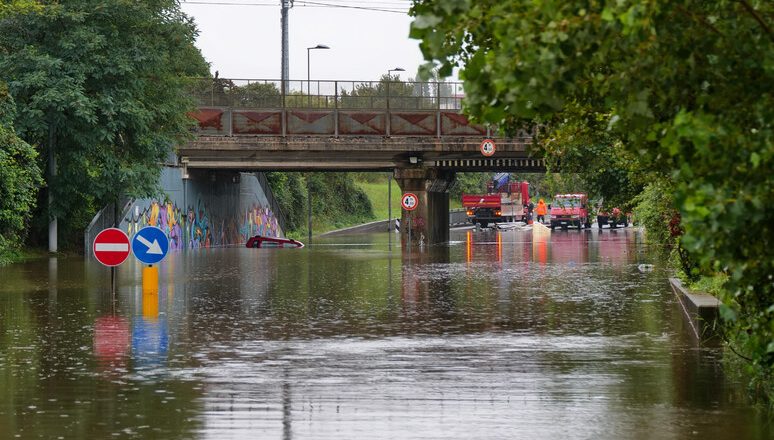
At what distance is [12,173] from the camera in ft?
Answer: 129

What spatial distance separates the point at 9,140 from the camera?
3931 centimetres

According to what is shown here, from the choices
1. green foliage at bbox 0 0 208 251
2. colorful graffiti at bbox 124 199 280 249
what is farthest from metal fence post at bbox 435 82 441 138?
green foliage at bbox 0 0 208 251

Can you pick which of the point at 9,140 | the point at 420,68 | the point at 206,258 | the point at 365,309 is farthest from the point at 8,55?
the point at 420,68

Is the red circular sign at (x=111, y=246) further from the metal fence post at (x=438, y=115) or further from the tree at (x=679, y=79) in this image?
the metal fence post at (x=438, y=115)

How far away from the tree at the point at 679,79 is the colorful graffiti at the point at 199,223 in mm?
45214

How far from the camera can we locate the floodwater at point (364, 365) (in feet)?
32.0

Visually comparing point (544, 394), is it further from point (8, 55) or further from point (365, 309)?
point (8, 55)

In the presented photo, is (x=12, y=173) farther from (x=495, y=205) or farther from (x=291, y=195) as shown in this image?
(x=495, y=205)

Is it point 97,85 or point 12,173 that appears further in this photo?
point 97,85

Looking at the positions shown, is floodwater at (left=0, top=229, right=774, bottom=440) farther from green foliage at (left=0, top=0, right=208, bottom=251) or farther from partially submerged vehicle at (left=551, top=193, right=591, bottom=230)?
partially submerged vehicle at (left=551, top=193, right=591, bottom=230)

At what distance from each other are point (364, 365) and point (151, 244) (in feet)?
30.5

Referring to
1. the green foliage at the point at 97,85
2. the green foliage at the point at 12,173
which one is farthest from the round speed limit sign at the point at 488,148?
the green foliage at the point at 12,173

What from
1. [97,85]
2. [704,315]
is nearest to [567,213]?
[97,85]

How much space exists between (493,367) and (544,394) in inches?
76.1
